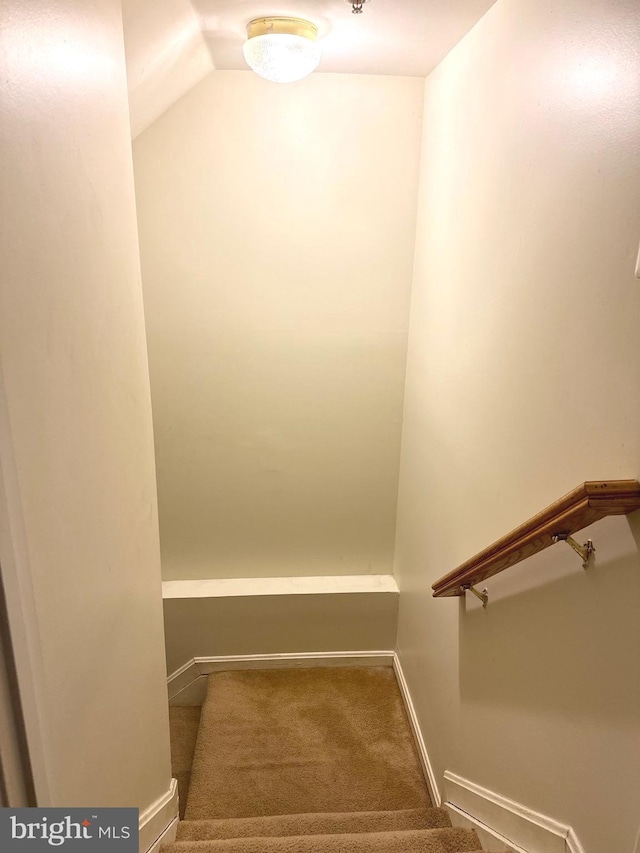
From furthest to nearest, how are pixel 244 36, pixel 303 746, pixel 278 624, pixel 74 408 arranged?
pixel 278 624
pixel 303 746
pixel 244 36
pixel 74 408

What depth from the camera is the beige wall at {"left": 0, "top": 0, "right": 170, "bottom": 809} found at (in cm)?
90

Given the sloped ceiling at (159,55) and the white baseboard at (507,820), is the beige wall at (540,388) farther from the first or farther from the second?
the sloped ceiling at (159,55)

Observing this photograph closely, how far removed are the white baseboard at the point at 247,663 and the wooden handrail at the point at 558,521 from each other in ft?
5.49

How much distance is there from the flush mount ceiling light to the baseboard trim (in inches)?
106

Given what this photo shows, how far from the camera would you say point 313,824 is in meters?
2.08

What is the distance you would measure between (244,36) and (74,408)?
5.54 feet

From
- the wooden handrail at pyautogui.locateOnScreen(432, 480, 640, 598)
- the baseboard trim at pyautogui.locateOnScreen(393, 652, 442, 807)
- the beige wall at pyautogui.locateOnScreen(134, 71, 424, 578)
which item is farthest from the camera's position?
the beige wall at pyautogui.locateOnScreen(134, 71, 424, 578)

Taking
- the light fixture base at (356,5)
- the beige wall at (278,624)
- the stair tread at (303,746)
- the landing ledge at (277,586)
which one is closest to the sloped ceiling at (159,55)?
the light fixture base at (356,5)

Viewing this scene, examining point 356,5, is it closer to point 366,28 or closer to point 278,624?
point 366,28

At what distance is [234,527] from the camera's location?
314 cm

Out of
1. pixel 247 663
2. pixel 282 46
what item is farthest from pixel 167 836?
pixel 282 46

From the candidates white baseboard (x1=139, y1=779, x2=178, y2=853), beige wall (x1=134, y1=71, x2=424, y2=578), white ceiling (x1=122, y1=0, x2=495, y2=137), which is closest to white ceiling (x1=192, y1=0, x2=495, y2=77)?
white ceiling (x1=122, y1=0, x2=495, y2=137)

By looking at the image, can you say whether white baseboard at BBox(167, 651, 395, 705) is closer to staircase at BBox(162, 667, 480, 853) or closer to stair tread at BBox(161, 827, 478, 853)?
staircase at BBox(162, 667, 480, 853)

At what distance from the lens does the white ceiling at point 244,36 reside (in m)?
1.77
